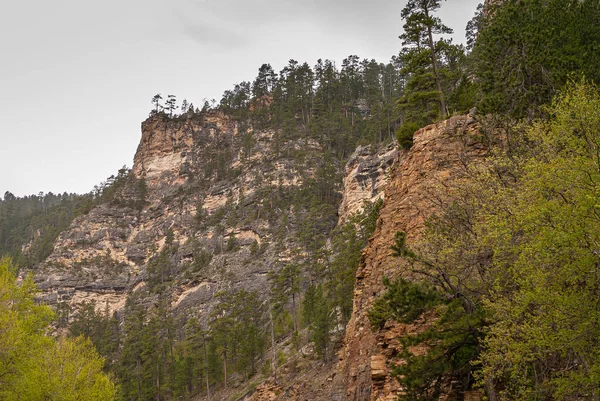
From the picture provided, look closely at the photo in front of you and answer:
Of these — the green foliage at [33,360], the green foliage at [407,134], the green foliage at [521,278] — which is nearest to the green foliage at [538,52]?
the green foliage at [521,278]

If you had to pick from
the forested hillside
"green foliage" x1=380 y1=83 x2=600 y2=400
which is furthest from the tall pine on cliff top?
"green foliage" x1=380 y1=83 x2=600 y2=400

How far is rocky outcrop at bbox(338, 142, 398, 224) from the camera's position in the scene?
61438 millimetres

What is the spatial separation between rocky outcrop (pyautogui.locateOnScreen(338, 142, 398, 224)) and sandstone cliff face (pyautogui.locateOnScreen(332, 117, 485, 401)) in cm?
3439

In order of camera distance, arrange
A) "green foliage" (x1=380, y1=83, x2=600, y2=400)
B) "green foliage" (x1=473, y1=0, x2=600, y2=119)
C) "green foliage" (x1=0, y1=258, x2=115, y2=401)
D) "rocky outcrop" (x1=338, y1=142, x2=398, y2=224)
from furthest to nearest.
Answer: "rocky outcrop" (x1=338, y1=142, x2=398, y2=224), "green foliage" (x1=473, y1=0, x2=600, y2=119), "green foliage" (x1=0, y1=258, x2=115, y2=401), "green foliage" (x1=380, y1=83, x2=600, y2=400)

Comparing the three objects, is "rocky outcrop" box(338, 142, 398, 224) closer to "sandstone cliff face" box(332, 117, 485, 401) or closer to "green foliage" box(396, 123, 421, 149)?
"green foliage" box(396, 123, 421, 149)

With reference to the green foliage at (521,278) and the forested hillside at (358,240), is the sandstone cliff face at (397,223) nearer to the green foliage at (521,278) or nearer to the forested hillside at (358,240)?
the forested hillside at (358,240)

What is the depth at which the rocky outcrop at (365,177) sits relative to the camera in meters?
61.4

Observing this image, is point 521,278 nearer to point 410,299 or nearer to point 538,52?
point 410,299

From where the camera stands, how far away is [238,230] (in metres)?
77.9

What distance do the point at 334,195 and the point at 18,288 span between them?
5686 centimetres

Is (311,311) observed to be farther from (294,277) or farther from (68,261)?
(68,261)

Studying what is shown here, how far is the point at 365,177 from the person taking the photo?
210 ft

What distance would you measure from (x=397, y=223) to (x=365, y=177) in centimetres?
4178

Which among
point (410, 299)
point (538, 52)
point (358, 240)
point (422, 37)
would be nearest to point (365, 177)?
point (358, 240)
